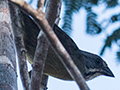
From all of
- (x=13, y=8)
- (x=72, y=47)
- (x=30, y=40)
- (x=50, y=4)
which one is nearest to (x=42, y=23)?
(x=50, y=4)

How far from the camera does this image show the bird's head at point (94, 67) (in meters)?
3.63

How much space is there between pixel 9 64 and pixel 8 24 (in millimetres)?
444

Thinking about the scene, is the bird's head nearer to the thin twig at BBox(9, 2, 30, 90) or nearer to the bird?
the bird

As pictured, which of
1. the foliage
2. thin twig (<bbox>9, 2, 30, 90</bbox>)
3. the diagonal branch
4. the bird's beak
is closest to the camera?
the diagonal branch

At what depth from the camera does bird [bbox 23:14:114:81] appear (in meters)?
3.31

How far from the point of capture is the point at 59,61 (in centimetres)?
341

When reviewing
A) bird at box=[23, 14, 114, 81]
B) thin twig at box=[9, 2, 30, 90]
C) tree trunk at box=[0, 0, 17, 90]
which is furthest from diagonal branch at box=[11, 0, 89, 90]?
bird at box=[23, 14, 114, 81]

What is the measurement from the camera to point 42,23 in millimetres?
1364

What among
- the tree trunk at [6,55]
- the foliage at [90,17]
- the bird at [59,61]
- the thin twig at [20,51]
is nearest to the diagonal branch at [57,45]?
the foliage at [90,17]

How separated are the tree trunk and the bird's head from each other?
5.08 feet

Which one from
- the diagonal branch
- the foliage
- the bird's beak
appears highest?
the bird's beak

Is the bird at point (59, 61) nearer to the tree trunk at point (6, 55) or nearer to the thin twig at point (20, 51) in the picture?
the thin twig at point (20, 51)

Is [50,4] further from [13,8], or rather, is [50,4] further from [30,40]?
[30,40]

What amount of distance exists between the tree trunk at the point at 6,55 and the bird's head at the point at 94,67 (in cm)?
155
